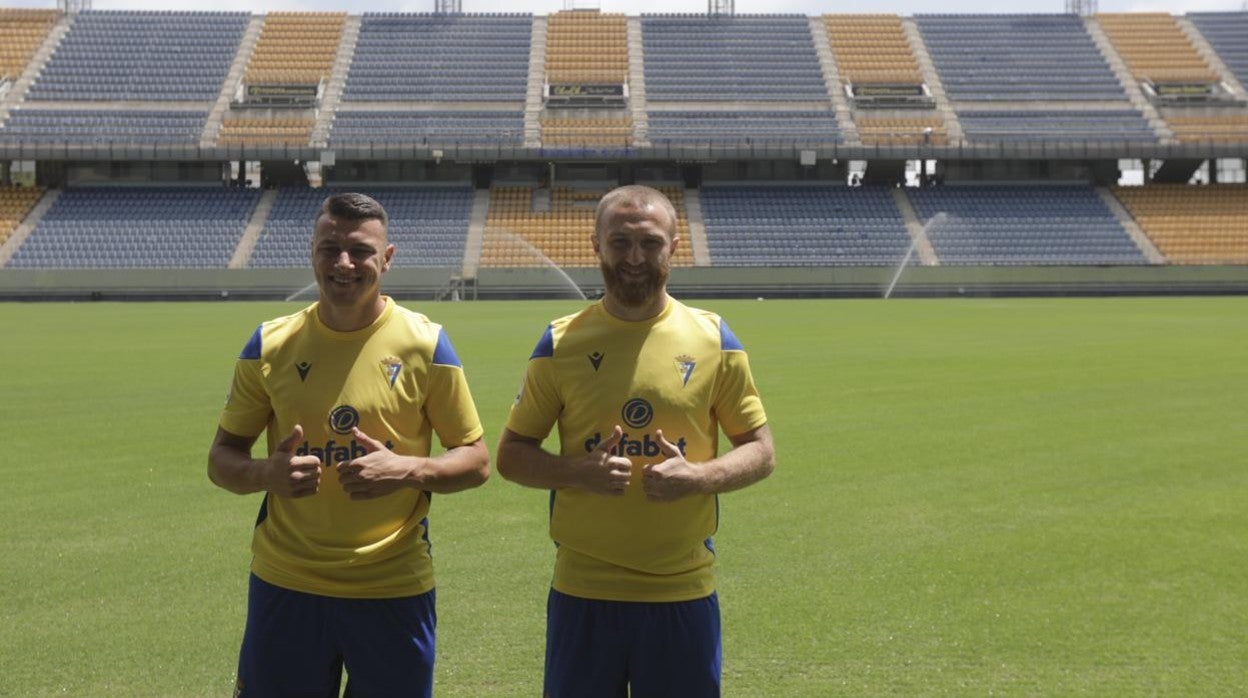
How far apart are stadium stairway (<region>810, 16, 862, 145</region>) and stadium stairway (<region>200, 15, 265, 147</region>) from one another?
29.7 meters

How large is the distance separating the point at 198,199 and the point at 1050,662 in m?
55.0

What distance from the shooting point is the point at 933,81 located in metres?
61.6

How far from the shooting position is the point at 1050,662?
5234mm

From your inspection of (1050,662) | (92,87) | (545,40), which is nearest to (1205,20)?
(545,40)

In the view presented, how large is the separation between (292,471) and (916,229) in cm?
5204

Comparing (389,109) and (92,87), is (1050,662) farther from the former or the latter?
(92,87)

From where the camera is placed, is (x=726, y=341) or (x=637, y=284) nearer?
(x=637, y=284)

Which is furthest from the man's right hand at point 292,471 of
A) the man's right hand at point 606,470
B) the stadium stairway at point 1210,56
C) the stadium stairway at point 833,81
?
the stadium stairway at point 1210,56

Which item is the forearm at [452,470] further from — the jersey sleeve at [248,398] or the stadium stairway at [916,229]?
the stadium stairway at [916,229]

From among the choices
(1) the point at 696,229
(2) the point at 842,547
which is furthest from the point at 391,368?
(1) the point at 696,229

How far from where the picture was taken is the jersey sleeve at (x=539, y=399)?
11.7ft

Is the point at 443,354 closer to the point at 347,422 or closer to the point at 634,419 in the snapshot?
the point at 347,422

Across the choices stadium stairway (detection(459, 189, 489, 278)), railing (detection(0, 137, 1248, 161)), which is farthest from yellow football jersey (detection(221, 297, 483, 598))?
railing (detection(0, 137, 1248, 161))

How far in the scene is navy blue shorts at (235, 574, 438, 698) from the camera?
11.7ft
